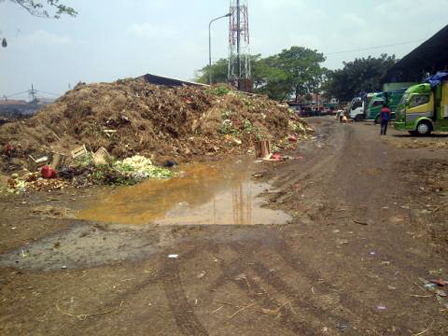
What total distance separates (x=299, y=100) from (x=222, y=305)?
60.4m

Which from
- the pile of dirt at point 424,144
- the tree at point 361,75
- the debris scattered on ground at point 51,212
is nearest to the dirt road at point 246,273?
the debris scattered on ground at point 51,212

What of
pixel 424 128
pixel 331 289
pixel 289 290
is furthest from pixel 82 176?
pixel 424 128

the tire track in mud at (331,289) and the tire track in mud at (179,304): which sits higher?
the tire track in mud at (331,289)

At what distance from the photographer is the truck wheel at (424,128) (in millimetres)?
18031

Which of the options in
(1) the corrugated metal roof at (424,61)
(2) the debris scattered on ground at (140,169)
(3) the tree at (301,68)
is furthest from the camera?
(3) the tree at (301,68)

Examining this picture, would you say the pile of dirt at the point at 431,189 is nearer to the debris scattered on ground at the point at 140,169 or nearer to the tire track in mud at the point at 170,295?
the tire track in mud at the point at 170,295

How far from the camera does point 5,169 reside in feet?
42.5

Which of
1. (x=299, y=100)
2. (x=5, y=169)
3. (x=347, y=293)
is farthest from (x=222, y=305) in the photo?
(x=299, y=100)

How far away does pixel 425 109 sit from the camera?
1775cm

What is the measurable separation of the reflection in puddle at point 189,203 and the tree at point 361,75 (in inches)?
1685

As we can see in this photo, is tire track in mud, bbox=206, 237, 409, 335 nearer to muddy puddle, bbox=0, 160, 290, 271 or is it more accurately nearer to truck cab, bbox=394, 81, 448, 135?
muddy puddle, bbox=0, 160, 290, 271

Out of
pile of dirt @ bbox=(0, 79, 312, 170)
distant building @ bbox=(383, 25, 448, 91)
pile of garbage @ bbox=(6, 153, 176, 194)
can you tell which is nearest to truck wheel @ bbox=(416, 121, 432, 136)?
pile of dirt @ bbox=(0, 79, 312, 170)

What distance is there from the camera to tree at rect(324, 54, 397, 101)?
1929 inches

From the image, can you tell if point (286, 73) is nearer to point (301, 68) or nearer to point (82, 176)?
point (301, 68)
